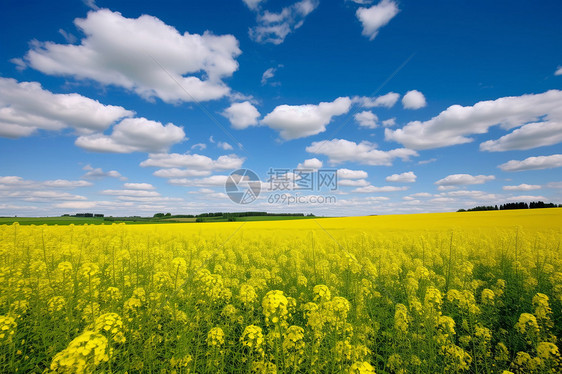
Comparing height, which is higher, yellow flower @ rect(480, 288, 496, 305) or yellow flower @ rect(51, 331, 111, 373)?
yellow flower @ rect(51, 331, 111, 373)

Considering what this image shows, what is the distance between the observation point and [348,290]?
6.59 m

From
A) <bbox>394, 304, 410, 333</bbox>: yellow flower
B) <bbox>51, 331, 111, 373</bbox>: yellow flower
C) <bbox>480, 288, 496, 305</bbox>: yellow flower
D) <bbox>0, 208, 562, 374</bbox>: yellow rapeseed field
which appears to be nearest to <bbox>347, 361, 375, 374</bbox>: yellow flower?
<bbox>0, 208, 562, 374</bbox>: yellow rapeseed field

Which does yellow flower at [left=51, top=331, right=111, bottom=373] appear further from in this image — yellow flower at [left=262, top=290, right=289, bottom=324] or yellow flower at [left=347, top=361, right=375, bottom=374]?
yellow flower at [left=347, top=361, right=375, bottom=374]

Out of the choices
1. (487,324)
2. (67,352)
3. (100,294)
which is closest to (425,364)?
(487,324)

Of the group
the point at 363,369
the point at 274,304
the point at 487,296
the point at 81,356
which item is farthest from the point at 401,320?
the point at 81,356

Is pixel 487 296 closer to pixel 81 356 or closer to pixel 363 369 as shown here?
pixel 363 369

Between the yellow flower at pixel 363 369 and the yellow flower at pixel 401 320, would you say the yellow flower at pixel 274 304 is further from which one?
the yellow flower at pixel 401 320

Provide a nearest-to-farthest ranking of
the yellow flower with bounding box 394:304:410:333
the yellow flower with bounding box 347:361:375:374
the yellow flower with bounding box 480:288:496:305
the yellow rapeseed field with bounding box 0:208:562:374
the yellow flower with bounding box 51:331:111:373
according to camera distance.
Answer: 1. the yellow flower with bounding box 51:331:111:373
2. the yellow flower with bounding box 347:361:375:374
3. the yellow rapeseed field with bounding box 0:208:562:374
4. the yellow flower with bounding box 394:304:410:333
5. the yellow flower with bounding box 480:288:496:305

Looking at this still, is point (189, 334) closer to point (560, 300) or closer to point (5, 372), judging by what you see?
point (5, 372)

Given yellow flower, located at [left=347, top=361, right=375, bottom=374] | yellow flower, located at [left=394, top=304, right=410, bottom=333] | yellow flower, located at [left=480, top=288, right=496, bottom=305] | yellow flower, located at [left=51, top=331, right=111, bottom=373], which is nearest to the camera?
yellow flower, located at [left=51, top=331, right=111, bottom=373]

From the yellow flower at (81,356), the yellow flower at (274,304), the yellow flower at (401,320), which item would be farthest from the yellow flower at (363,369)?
the yellow flower at (81,356)

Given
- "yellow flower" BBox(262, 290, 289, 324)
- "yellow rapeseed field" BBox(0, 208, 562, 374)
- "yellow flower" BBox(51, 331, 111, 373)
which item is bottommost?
"yellow rapeseed field" BBox(0, 208, 562, 374)

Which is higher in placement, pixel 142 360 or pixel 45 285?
pixel 45 285

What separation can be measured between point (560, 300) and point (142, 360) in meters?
10.9
